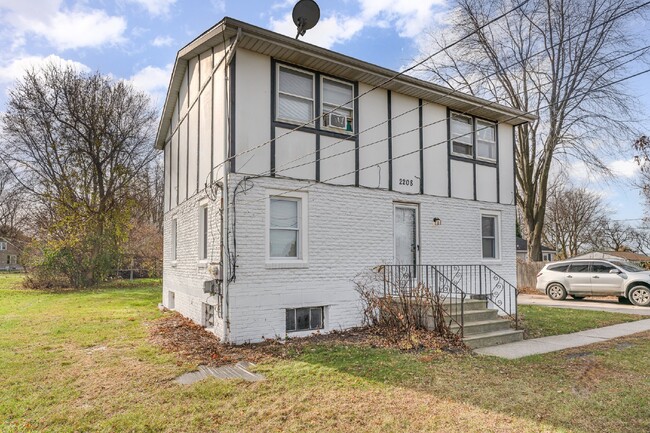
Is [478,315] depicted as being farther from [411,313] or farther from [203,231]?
[203,231]

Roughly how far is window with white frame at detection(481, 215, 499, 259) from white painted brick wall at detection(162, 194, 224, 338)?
23.6 ft

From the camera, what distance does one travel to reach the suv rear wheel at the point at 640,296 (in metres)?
15.2

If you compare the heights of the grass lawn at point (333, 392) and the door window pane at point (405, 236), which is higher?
the door window pane at point (405, 236)

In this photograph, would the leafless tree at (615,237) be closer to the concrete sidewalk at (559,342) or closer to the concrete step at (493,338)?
the concrete sidewalk at (559,342)

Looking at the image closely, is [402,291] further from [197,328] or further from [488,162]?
[488,162]

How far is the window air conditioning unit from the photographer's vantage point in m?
9.16

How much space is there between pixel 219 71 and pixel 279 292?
452 centimetres

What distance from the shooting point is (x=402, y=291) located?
8.41 metres

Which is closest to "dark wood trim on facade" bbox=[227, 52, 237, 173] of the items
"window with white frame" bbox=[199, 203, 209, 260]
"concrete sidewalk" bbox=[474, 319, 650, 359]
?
"window with white frame" bbox=[199, 203, 209, 260]

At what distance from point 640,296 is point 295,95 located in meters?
14.4

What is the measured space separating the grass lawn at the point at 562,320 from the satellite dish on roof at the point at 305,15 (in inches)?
310

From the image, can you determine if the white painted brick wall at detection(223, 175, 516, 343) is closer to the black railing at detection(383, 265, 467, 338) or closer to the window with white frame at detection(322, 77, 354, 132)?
the black railing at detection(383, 265, 467, 338)

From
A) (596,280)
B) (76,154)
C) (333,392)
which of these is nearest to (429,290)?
(333,392)

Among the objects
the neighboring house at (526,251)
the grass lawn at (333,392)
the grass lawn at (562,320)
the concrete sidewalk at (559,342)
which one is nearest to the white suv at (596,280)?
the grass lawn at (562,320)
